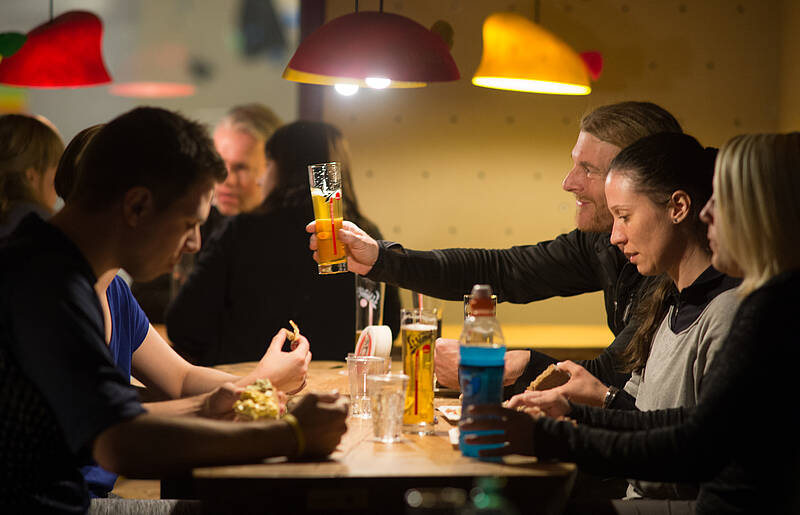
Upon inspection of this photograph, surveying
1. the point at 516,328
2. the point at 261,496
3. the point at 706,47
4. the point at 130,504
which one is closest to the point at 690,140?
the point at 261,496

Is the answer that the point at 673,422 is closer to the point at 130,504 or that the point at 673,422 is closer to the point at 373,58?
the point at 130,504

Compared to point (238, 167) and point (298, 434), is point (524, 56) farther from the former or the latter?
point (298, 434)

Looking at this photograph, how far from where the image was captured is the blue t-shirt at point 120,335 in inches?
74.7

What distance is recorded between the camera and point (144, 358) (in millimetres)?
2082

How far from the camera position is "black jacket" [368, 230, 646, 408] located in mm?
2551

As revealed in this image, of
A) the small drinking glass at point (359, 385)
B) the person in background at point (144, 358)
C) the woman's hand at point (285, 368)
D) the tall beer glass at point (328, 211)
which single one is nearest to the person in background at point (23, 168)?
the person in background at point (144, 358)

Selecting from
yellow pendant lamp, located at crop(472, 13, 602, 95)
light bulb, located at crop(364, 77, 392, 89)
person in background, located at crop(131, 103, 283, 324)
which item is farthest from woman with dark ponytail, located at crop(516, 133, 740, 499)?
person in background, located at crop(131, 103, 283, 324)

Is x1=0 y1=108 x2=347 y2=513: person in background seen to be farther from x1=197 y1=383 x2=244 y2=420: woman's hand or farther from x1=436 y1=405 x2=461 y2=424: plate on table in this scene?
x1=436 y1=405 x2=461 y2=424: plate on table

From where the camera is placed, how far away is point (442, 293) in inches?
108

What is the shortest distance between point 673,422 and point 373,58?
1.33m

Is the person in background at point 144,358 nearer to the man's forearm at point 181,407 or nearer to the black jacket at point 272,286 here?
the man's forearm at point 181,407

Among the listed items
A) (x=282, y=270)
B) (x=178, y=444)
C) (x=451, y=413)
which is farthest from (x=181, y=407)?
(x=282, y=270)

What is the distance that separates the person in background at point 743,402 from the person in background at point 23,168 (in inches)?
114

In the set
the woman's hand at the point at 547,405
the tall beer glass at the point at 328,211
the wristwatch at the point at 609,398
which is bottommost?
the wristwatch at the point at 609,398
